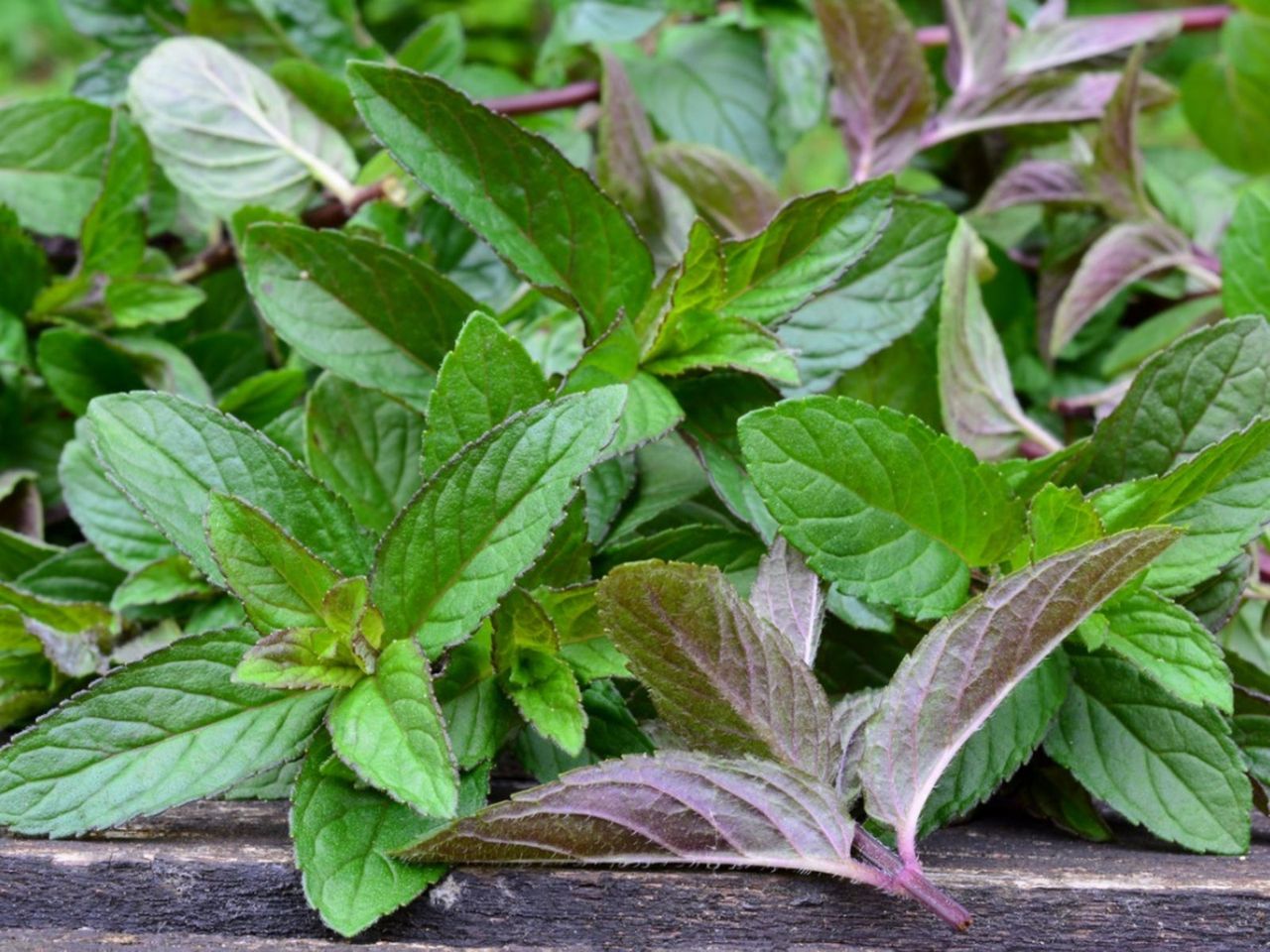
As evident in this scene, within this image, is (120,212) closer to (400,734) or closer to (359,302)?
(359,302)

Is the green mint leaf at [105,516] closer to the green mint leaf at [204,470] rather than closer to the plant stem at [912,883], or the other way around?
the green mint leaf at [204,470]

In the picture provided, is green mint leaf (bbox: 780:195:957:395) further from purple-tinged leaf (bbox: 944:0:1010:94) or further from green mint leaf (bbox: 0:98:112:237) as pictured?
green mint leaf (bbox: 0:98:112:237)

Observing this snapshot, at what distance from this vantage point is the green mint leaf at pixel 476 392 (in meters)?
0.57

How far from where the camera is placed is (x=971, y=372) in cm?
73

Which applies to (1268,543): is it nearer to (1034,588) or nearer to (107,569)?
(1034,588)

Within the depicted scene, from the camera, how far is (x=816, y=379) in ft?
2.31

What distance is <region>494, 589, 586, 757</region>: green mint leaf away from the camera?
53 centimetres

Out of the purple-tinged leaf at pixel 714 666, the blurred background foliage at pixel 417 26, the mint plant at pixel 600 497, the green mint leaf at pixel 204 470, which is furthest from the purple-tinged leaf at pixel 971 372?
the blurred background foliage at pixel 417 26

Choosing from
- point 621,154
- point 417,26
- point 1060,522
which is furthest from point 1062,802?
point 417,26

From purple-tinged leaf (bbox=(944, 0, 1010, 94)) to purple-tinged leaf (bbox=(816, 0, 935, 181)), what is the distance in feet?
0.28

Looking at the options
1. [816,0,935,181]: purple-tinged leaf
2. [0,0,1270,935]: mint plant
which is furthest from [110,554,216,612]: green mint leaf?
[816,0,935,181]: purple-tinged leaf

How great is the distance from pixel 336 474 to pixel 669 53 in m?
0.60

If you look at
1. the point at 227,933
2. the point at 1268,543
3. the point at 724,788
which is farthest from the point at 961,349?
the point at 227,933

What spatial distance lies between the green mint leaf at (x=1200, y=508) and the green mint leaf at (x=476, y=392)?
286 mm
